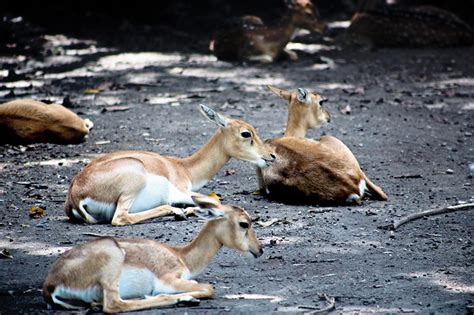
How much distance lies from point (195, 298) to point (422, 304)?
1319 millimetres

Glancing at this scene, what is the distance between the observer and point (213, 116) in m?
8.05

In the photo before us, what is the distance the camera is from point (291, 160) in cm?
815

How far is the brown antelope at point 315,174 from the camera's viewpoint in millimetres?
8000

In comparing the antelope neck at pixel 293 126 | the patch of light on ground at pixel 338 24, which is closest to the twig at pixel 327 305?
the antelope neck at pixel 293 126

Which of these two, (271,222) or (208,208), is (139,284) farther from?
(271,222)

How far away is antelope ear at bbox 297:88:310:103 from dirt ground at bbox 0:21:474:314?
885 millimetres

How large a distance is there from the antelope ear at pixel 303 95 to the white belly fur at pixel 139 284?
407cm

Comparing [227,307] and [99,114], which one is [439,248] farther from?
[99,114]

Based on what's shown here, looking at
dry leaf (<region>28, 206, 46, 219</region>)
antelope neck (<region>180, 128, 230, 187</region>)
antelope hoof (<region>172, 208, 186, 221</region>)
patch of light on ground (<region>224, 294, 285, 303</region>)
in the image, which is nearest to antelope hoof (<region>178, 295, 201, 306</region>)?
patch of light on ground (<region>224, 294, 285, 303</region>)

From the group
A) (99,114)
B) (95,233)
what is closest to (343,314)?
(95,233)

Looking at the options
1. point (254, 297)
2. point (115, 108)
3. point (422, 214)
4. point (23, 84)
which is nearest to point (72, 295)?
point (254, 297)

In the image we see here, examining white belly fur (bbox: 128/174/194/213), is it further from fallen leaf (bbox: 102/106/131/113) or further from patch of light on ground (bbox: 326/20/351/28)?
patch of light on ground (bbox: 326/20/351/28)

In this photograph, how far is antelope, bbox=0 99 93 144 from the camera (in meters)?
10.4

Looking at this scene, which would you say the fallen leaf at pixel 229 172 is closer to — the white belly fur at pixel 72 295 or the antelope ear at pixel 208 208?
the antelope ear at pixel 208 208
